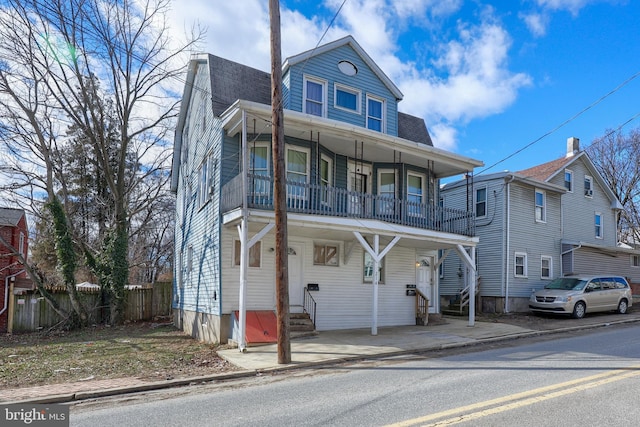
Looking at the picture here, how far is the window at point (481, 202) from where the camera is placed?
21469 millimetres

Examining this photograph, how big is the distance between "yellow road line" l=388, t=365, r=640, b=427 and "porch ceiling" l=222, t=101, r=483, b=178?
811 centimetres

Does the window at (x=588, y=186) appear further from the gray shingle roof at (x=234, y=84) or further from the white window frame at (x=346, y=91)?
the gray shingle roof at (x=234, y=84)

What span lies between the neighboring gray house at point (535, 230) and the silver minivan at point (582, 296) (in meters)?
2.38

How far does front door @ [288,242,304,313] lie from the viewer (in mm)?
13680

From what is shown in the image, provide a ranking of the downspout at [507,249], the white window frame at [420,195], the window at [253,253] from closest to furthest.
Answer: the window at [253,253]
the white window frame at [420,195]
the downspout at [507,249]

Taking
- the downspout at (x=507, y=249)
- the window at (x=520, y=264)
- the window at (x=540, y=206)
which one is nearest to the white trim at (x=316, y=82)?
the downspout at (x=507, y=249)

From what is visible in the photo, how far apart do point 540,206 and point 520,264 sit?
3350mm

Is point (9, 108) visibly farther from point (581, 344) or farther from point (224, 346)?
point (581, 344)

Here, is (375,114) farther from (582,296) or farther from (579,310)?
(579,310)

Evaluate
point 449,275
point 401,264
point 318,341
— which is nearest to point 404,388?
point 318,341

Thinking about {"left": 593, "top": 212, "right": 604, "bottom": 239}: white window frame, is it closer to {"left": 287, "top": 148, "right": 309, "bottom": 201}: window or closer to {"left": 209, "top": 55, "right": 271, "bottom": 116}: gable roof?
{"left": 287, "top": 148, "right": 309, "bottom": 201}: window

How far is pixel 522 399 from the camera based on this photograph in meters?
5.88

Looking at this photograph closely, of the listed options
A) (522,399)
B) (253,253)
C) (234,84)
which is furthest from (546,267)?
(522,399)

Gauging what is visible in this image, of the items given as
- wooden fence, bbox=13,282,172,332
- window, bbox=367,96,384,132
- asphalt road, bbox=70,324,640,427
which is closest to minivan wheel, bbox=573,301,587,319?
asphalt road, bbox=70,324,640,427
